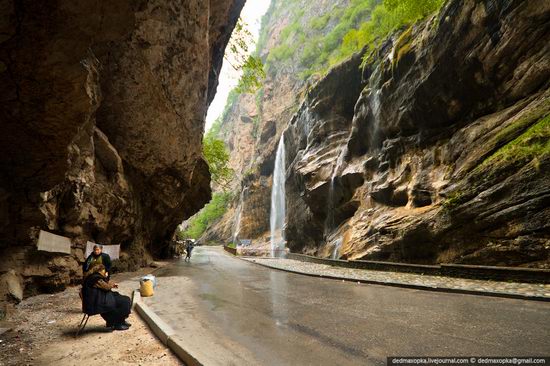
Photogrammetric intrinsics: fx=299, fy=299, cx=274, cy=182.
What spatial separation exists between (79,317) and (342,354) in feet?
20.0

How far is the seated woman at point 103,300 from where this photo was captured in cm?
565

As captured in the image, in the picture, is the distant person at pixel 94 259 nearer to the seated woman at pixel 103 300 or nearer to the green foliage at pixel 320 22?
the seated woman at pixel 103 300

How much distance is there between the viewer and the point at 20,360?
14.7ft

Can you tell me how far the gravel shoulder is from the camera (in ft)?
14.7

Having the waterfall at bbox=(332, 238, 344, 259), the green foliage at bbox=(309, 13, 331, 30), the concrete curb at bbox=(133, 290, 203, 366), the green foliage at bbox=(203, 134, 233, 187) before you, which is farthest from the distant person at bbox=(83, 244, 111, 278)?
the green foliage at bbox=(309, 13, 331, 30)

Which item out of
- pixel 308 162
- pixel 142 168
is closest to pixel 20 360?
pixel 142 168

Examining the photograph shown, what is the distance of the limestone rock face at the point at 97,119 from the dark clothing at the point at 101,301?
3.39 m

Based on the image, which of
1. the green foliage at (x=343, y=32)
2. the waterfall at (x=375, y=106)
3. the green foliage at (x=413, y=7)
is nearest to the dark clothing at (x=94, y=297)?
the waterfall at (x=375, y=106)

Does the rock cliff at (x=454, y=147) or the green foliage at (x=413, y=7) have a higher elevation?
the green foliage at (x=413, y=7)

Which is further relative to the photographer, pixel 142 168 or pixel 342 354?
pixel 142 168

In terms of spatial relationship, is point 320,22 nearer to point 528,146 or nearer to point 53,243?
point 528,146

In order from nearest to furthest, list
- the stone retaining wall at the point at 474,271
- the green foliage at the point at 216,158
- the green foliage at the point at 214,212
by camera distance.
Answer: the stone retaining wall at the point at 474,271
the green foliage at the point at 216,158
the green foliage at the point at 214,212

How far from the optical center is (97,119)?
13922 mm

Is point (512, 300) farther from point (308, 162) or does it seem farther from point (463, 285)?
point (308, 162)
